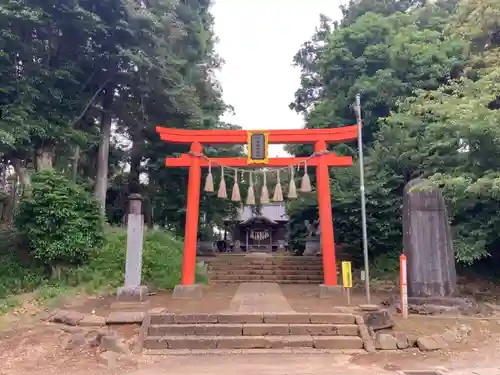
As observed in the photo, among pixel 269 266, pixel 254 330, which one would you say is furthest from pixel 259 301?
pixel 269 266

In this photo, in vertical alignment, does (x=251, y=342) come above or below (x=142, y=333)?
below

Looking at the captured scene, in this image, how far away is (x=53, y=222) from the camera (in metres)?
12.7

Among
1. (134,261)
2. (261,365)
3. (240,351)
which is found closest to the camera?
(261,365)

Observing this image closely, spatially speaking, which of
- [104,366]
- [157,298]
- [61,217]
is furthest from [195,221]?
[104,366]

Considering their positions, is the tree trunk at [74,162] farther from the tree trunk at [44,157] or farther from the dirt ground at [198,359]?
the dirt ground at [198,359]

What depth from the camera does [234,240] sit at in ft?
122

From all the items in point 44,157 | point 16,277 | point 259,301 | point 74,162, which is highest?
point 74,162

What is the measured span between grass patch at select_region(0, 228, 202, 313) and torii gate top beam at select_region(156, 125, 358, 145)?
13.5 feet

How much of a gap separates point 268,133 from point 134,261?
5.59m

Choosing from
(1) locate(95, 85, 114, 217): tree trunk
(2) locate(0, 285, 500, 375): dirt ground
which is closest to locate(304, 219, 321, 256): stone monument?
(1) locate(95, 85, 114, 217): tree trunk

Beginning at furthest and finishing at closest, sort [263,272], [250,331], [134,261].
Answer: [263,272] < [134,261] < [250,331]

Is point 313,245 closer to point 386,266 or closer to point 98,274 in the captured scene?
point 386,266

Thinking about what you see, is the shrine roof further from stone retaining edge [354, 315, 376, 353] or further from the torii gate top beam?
stone retaining edge [354, 315, 376, 353]

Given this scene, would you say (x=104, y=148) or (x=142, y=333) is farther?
(x=104, y=148)
